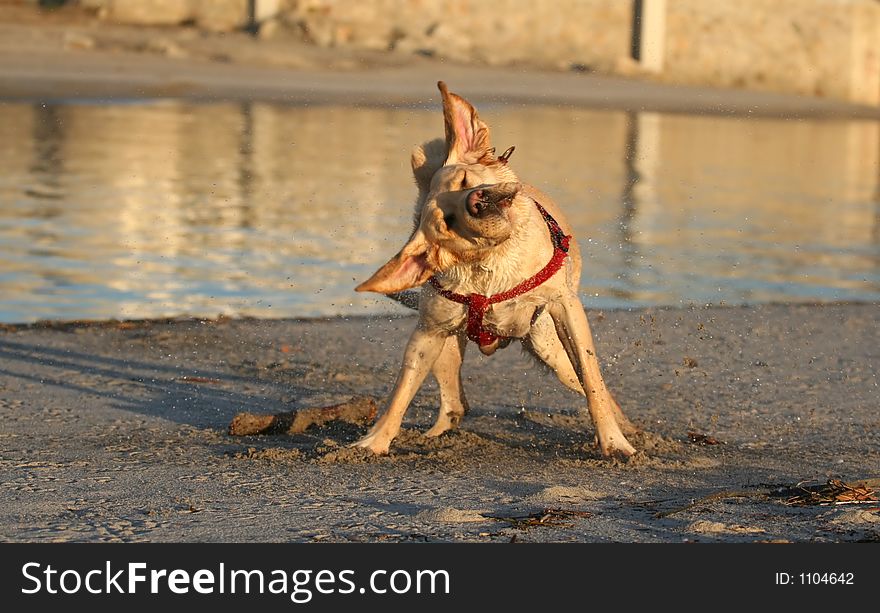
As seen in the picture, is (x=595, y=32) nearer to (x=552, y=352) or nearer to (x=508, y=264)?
(x=552, y=352)

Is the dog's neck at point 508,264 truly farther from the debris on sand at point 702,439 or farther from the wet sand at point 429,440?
the debris on sand at point 702,439

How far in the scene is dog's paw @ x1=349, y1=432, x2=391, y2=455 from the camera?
6820mm

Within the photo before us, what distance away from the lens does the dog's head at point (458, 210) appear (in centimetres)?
604

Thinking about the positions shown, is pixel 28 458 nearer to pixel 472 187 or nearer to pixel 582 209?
pixel 472 187

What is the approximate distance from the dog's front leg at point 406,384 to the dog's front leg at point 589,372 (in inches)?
20.2

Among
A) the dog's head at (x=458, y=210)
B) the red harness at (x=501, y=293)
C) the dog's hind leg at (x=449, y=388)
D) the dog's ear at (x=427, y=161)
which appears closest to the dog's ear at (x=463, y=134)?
the dog's head at (x=458, y=210)

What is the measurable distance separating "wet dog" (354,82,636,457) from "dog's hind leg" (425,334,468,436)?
0.81ft

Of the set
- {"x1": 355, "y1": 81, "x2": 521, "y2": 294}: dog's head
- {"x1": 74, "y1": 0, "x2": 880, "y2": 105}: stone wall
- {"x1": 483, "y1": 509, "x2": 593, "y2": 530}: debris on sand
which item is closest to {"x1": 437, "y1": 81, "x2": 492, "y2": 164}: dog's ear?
{"x1": 355, "y1": 81, "x2": 521, "y2": 294}: dog's head

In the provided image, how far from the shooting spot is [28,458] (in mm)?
6711

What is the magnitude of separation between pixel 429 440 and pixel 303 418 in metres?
0.60

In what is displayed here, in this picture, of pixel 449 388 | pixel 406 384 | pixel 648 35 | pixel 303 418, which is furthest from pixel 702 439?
pixel 648 35

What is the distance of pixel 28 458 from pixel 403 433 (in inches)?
64.7

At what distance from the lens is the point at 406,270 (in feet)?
20.3

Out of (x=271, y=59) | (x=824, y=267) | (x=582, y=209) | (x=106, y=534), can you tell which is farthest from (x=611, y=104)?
(x=106, y=534)
